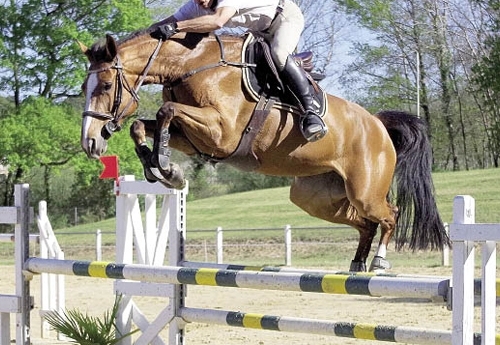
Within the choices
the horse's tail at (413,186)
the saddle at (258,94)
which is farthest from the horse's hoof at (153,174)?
the horse's tail at (413,186)

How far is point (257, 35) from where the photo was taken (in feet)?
20.0

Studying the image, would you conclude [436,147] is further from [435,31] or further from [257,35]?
[257,35]

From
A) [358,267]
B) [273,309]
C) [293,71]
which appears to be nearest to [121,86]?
[293,71]

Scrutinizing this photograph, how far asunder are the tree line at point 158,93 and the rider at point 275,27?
75.0ft

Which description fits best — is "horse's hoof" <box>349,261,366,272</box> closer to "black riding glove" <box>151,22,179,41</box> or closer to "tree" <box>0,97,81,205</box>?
"black riding glove" <box>151,22,179,41</box>

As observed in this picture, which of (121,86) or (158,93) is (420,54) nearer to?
(158,93)

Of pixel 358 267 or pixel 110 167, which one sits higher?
pixel 110 167

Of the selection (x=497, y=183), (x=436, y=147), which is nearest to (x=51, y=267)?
(x=497, y=183)

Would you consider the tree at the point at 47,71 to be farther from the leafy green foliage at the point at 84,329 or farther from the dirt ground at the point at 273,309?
the leafy green foliage at the point at 84,329

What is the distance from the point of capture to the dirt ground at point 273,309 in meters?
8.12

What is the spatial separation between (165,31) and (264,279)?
202 cm

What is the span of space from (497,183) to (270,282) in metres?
24.5

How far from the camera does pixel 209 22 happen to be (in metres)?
5.61

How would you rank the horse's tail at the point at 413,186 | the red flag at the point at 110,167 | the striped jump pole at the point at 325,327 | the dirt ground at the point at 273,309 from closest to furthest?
the striped jump pole at the point at 325,327
the horse's tail at the point at 413,186
the red flag at the point at 110,167
the dirt ground at the point at 273,309
